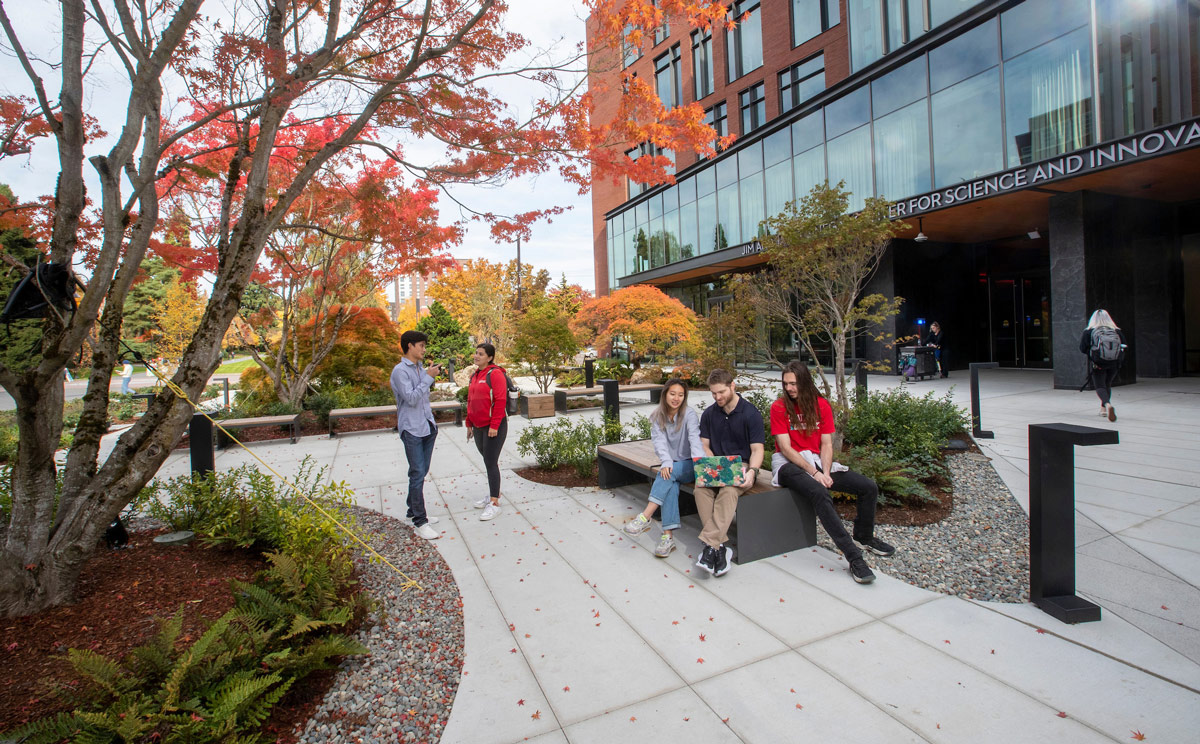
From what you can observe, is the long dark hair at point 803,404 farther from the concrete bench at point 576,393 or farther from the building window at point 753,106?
the building window at point 753,106

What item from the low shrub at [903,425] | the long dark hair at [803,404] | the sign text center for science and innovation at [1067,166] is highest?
the sign text center for science and innovation at [1067,166]

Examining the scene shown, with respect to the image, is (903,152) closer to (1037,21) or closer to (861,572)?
(1037,21)

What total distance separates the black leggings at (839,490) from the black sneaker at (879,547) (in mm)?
28

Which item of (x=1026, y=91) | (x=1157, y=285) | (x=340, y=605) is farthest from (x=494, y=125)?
(x=1157, y=285)

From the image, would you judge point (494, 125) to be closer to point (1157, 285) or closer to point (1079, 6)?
point (1079, 6)

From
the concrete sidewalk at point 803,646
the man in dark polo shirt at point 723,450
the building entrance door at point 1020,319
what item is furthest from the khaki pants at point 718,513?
the building entrance door at point 1020,319

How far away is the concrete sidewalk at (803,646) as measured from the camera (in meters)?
2.47

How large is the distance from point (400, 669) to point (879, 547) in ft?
11.0

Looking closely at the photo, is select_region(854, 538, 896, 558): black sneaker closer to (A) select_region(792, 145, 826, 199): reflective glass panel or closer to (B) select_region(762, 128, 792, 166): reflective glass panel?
(A) select_region(792, 145, 826, 199): reflective glass panel

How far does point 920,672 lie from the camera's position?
279cm

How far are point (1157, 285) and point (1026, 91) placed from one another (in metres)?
6.26

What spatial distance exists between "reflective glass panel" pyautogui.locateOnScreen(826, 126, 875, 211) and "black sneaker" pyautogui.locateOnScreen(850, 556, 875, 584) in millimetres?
15458

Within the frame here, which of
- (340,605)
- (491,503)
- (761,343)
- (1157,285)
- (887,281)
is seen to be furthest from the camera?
(887,281)

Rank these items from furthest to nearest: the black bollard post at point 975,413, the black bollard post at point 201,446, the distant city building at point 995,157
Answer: the distant city building at point 995,157, the black bollard post at point 975,413, the black bollard post at point 201,446
